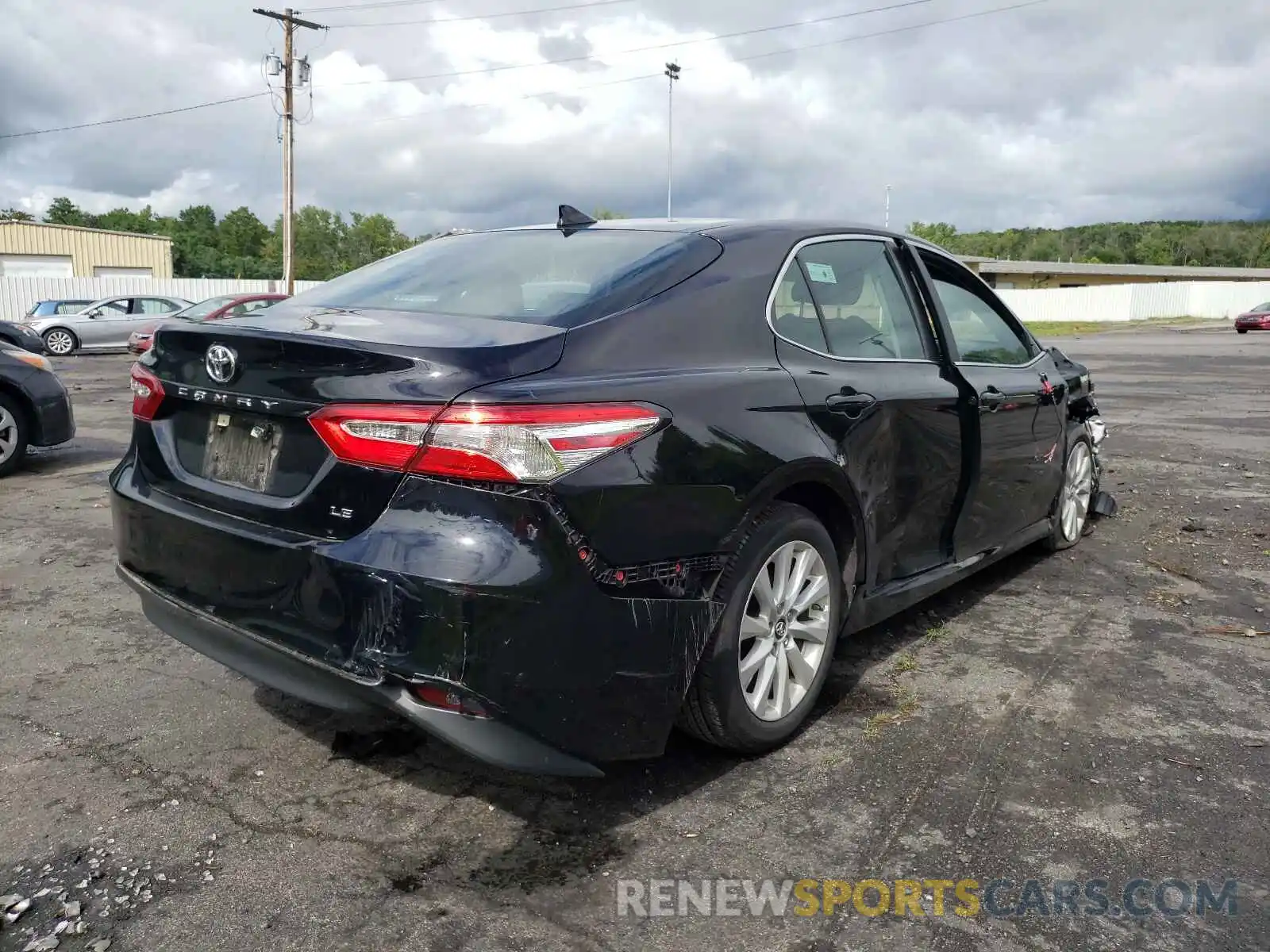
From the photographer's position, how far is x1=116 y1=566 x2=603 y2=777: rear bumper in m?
2.42

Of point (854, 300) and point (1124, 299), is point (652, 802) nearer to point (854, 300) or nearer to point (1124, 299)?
point (854, 300)

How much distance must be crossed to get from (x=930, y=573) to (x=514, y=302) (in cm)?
203

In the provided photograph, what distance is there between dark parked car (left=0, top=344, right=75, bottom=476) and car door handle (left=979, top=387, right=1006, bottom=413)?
7.15 meters

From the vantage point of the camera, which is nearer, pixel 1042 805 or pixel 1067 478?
pixel 1042 805

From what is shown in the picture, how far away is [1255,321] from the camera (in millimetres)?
40812

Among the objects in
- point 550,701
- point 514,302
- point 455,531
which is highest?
point 514,302

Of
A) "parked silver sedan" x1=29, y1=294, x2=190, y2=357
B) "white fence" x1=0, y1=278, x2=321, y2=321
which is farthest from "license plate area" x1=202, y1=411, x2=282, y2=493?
"white fence" x1=0, y1=278, x2=321, y2=321

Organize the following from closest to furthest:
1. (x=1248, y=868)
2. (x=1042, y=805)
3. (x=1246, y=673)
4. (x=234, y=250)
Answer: (x=1248, y=868)
(x=1042, y=805)
(x=1246, y=673)
(x=234, y=250)

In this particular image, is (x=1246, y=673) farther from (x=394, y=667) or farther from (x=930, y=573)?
(x=394, y=667)

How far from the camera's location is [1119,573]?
5.38 m

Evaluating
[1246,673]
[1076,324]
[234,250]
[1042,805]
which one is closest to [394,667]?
[1042,805]

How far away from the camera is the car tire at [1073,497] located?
18.1ft

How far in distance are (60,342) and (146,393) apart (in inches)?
978

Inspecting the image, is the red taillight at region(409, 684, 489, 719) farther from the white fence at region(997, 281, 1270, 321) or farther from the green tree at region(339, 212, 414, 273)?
the green tree at region(339, 212, 414, 273)
